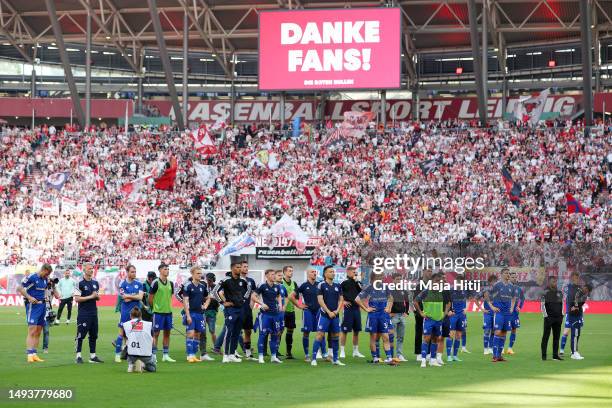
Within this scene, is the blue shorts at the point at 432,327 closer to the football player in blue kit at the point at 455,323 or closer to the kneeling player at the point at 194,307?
the football player in blue kit at the point at 455,323

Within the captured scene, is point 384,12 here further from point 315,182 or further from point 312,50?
point 315,182

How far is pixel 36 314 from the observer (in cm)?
2150

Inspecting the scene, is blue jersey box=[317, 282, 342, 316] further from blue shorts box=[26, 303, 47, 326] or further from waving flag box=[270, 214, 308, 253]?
waving flag box=[270, 214, 308, 253]

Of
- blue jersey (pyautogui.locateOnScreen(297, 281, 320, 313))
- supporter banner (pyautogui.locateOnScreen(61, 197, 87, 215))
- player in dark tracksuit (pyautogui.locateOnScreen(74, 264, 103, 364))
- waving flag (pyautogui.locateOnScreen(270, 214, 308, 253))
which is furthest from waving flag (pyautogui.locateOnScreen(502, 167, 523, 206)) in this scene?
player in dark tracksuit (pyautogui.locateOnScreen(74, 264, 103, 364))

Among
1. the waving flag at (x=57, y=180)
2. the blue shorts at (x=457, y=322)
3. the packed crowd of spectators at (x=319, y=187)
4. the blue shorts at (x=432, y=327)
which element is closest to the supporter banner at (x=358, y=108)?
the packed crowd of spectators at (x=319, y=187)

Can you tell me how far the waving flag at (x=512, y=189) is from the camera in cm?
5181

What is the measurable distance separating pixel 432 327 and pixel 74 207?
37.6 m

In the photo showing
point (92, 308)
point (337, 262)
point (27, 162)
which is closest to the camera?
point (92, 308)

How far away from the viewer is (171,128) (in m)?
66.8

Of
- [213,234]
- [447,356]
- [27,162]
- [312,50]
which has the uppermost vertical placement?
[312,50]

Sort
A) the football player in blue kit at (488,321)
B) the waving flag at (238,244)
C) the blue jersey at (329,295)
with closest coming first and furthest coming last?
the blue jersey at (329,295), the football player in blue kit at (488,321), the waving flag at (238,244)

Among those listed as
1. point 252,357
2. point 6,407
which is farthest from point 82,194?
point 6,407

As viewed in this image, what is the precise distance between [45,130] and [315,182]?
65.2 feet

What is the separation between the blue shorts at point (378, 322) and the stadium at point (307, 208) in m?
0.05
